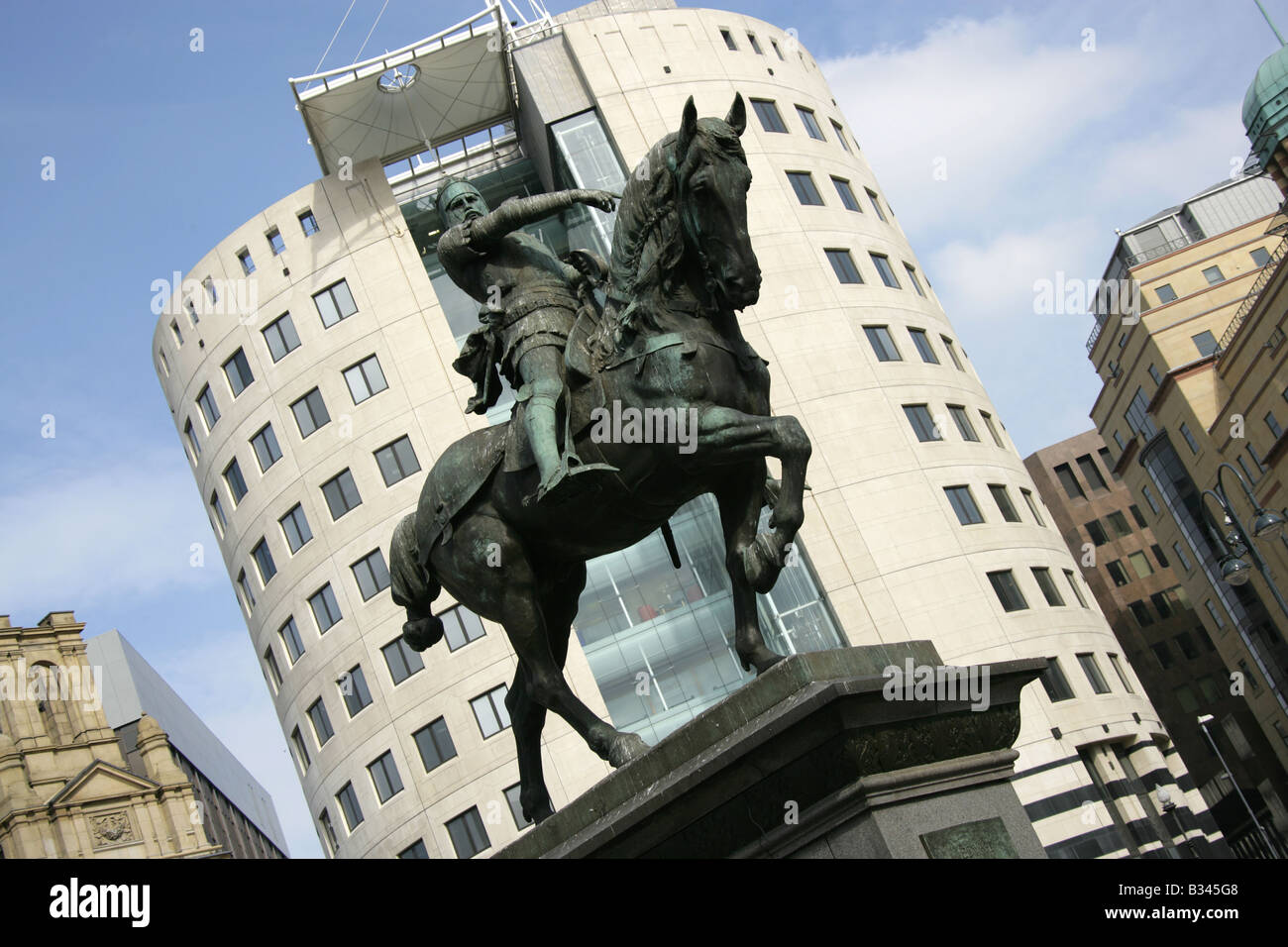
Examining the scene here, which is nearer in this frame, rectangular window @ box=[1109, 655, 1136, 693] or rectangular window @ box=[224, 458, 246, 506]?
rectangular window @ box=[1109, 655, 1136, 693]

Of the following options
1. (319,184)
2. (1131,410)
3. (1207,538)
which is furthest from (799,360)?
(1131,410)

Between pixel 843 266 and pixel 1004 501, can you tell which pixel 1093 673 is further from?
pixel 843 266

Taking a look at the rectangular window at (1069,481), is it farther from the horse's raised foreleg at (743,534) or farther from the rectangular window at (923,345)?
the horse's raised foreleg at (743,534)

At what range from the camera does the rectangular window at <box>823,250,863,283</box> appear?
52156 millimetres

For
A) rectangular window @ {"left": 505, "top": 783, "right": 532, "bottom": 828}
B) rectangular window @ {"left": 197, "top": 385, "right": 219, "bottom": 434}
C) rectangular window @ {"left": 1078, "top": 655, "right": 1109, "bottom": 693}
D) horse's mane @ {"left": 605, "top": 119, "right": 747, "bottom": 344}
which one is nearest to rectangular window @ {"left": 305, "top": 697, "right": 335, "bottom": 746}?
rectangular window @ {"left": 505, "top": 783, "right": 532, "bottom": 828}

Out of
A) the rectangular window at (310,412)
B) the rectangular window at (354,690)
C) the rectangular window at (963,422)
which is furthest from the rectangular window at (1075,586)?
the rectangular window at (310,412)

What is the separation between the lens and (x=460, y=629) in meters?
47.6

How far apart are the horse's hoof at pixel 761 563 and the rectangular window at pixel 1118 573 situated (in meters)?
106

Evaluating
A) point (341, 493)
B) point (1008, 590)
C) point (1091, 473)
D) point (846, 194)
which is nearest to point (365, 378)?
point (341, 493)

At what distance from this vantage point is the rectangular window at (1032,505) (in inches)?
2016

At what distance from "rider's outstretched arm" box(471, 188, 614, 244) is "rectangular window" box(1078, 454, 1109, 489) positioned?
4347 inches

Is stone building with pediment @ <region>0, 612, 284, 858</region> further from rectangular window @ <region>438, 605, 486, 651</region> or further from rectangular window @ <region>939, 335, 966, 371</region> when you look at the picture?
rectangular window @ <region>939, 335, 966, 371</region>
